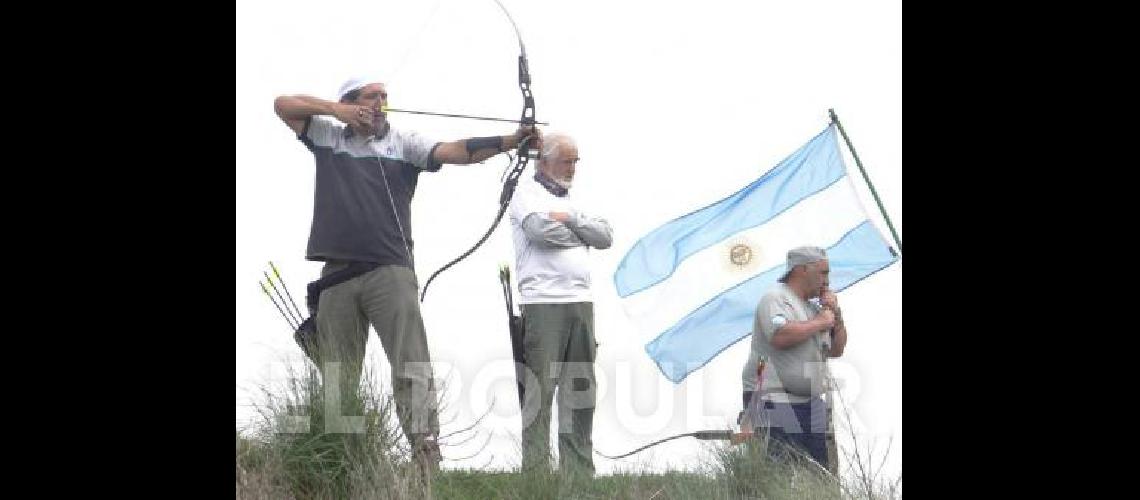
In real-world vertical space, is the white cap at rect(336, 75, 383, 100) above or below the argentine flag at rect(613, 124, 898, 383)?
above

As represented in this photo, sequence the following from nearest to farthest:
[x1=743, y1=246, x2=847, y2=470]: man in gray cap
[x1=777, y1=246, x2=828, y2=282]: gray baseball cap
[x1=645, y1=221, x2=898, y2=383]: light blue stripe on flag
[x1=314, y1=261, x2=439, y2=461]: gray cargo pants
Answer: [x1=314, y1=261, x2=439, y2=461]: gray cargo pants → [x1=743, y1=246, x2=847, y2=470]: man in gray cap → [x1=777, y1=246, x2=828, y2=282]: gray baseball cap → [x1=645, y1=221, x2=898, y2=383]: light blue stripe on flag

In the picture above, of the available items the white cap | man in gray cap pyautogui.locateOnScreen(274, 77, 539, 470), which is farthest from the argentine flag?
the white cap

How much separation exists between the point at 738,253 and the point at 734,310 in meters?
0.35

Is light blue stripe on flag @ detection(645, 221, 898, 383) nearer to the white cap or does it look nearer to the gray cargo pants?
the gray cargo pants

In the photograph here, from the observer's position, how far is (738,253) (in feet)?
28.1

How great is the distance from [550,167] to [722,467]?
162cm

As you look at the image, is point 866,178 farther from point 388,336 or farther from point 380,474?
point 380,474

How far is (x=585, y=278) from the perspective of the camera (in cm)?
734

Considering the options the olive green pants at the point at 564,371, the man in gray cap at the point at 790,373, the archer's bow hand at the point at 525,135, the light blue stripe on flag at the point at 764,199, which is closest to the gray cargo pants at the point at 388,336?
the olive green pants at the point at 564,371

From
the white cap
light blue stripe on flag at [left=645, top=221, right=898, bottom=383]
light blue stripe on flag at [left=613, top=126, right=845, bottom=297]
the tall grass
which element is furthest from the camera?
light blue stripe on flag at [left=613, top=126, right=845, bottom=297]

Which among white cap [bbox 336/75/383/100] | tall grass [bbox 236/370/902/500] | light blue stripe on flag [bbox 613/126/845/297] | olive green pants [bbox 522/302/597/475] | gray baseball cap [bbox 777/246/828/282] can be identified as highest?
white cap [bbox 336/75/383/100]

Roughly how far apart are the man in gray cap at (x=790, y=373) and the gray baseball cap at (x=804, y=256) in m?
0.15

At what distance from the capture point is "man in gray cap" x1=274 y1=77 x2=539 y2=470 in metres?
6.83

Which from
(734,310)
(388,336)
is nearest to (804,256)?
(734,310)
